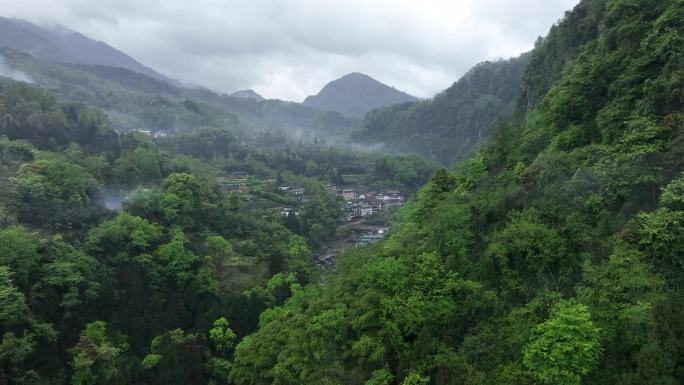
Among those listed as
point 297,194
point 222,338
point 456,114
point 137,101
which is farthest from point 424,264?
point 137,101

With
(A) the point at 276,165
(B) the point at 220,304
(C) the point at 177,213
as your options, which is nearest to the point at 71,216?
(C) the point at 177,213

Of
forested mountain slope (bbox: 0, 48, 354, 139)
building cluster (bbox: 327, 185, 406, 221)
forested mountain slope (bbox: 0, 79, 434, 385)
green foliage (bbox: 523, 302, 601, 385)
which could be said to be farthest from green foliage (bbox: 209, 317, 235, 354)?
forested mountain slope (bbox: 0, 48, 354, 139)

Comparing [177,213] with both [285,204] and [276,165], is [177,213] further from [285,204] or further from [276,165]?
[276,165]

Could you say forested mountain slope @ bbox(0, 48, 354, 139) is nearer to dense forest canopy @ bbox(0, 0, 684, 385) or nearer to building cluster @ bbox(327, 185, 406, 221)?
building cluster @ bbox(327, 185, 406, 221)

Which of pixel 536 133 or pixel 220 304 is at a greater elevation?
pixel 536 133

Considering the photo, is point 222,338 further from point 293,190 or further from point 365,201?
point 365,201

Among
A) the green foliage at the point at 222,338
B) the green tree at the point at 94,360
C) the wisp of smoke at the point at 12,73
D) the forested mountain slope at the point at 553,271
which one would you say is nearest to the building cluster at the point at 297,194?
the green foliage at the point at 222,338
